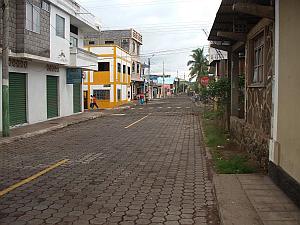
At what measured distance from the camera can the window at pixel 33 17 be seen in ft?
62.5

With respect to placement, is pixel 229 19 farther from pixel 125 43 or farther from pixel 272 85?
pixel 125 43

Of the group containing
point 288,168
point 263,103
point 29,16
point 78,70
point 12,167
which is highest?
point 29,16

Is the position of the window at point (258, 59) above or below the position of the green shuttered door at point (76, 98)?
above

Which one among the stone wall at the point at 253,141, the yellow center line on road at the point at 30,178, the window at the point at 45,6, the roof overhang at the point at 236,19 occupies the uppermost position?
the window at the point at 45,6

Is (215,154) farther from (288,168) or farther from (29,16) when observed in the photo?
(29,16)

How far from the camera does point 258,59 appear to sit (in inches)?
399

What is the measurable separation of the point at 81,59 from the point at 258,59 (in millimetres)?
19810

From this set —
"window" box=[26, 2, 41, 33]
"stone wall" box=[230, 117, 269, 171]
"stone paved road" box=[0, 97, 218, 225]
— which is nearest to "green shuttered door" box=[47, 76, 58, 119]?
"window" box=[26, 2, 41, 33]

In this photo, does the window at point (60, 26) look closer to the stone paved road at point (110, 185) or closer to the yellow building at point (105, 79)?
the stone paved road at point (110, 185)

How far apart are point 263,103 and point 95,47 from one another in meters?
38.3

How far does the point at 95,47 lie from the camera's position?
4544 centimetres

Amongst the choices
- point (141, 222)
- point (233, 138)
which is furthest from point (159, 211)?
point (233, 138)

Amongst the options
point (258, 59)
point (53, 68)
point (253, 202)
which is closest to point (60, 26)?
point (53, 68)

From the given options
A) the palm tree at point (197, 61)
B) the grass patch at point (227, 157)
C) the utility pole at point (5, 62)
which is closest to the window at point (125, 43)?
the palm tree at point (197, 61)
